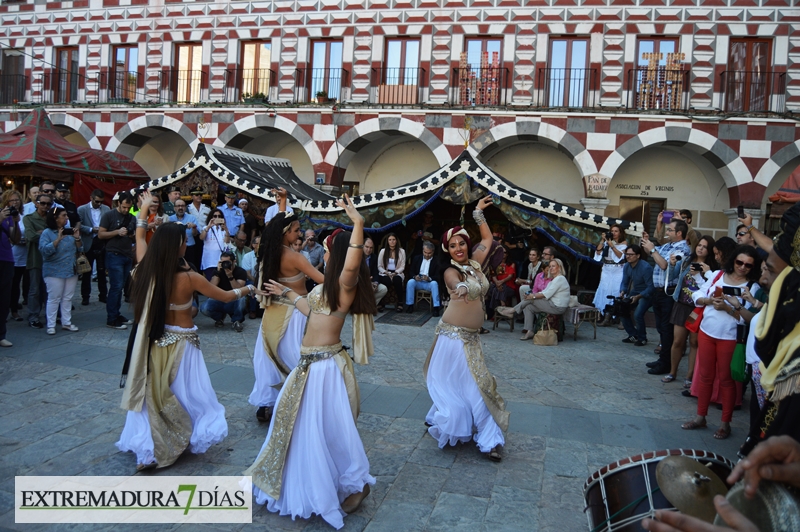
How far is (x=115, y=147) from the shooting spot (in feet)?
64.3

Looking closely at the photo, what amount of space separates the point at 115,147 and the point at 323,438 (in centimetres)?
1899

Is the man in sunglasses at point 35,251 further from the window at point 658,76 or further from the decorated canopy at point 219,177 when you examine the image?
the window at point 658,76

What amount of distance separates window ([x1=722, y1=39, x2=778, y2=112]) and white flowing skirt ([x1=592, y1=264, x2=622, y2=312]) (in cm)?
871

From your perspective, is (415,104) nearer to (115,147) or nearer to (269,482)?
(115,147)

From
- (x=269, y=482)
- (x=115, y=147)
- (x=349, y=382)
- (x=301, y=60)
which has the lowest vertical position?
(x=269, y=482)

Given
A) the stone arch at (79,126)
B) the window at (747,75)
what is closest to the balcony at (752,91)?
the window at (747,75)

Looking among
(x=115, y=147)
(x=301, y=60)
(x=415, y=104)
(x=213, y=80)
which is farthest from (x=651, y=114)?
(x=115, y=147)

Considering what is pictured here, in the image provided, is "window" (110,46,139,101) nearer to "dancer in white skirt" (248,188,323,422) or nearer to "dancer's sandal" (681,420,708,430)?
"dancer in white skirt" (248,188,323,422)

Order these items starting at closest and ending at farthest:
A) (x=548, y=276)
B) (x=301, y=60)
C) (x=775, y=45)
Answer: (x=548, y=276)
(x=775, y=45)
(x=301, y=60)

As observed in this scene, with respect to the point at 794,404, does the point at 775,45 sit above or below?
above

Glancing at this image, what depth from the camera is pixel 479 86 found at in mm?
17328

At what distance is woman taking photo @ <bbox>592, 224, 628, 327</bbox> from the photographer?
1080cm

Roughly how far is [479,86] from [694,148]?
631cm

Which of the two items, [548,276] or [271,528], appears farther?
[548,276]
